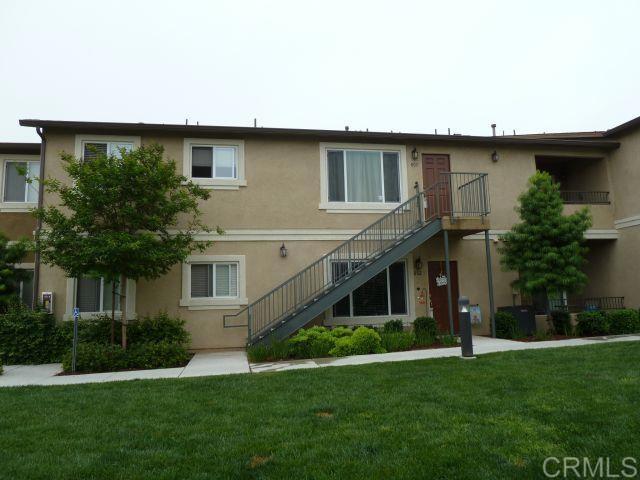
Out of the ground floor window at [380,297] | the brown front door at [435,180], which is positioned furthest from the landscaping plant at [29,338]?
the brown front door at [435,180]

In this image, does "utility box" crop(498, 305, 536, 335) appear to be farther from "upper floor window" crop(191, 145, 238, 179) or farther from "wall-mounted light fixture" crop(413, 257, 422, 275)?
"upper floor window" crop(191, 145, 238, 179)

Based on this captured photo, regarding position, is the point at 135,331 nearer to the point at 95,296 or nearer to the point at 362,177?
the point at 95,296

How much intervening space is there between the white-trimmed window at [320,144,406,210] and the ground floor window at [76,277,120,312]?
5848 mm

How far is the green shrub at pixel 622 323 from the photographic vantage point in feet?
38.3

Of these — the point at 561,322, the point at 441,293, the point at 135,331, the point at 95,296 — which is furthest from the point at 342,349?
the point at 95,296

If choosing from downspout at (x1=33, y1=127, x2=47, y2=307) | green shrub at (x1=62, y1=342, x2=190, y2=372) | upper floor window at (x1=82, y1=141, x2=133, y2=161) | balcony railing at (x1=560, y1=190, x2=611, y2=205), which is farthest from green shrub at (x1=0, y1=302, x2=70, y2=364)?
balcony railing at (x1=560, y1=190, x2=611, y2=205)

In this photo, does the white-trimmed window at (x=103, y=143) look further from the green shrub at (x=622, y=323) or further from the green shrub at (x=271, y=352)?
the green shrub at (x=622, y=323)

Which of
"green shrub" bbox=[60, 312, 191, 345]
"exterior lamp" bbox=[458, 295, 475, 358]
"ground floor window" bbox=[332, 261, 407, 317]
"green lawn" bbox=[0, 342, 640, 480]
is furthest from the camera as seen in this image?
"ground floor window" bbox=[332, 261, 407, 317]

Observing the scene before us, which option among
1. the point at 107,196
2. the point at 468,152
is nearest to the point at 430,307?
the point at 468,152

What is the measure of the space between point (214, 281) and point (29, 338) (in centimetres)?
416

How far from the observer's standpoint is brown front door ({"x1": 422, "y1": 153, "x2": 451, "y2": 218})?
12.8 m

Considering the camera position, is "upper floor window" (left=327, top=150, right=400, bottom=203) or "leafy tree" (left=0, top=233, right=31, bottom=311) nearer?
"leafy tree" (left=0, top=233, right=31, bottom=311)

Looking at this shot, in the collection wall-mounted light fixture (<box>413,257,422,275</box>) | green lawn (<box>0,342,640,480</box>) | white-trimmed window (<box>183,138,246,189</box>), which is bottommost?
green lawn (<box>0,342,640,480</box>)

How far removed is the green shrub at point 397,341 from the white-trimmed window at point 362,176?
3.67 meters
